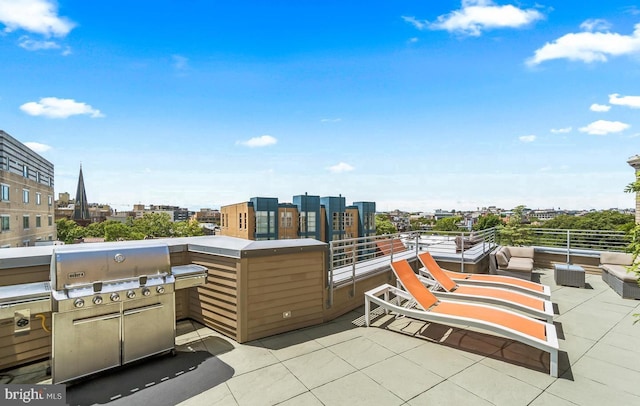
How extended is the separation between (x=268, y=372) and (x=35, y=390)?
2113 mm

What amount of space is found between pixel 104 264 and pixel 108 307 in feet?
1.40

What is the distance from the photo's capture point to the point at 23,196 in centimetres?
2745

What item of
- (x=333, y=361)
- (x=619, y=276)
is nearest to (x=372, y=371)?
(x=333, y=361)

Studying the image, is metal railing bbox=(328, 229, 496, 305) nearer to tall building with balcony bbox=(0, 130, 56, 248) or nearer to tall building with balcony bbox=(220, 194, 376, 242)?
tall building with balcony bbox=(220, 194, 376, 242)

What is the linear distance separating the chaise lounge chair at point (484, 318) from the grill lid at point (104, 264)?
292 centimetres

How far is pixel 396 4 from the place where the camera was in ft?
31.3

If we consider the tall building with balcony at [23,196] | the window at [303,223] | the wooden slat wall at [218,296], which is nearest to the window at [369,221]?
the window at [303,223]

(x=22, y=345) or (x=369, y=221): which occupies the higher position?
(x=22, y=345)

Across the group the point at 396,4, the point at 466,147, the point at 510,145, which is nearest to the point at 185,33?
the point at 396,4

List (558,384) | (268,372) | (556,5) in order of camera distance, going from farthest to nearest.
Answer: (556,5)
(268,372)
(558,384)

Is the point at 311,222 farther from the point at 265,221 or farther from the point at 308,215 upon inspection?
the point at 265,221

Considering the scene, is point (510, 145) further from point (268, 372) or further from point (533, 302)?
point (268, 372)

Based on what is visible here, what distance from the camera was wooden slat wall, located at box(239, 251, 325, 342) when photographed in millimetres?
3789

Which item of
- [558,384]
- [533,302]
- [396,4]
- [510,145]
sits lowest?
[558,384]
